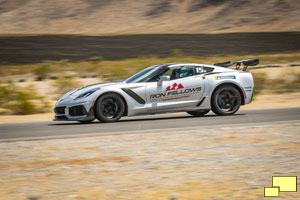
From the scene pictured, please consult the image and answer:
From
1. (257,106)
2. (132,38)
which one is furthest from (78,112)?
(132,38)

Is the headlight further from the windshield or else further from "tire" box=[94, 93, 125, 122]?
the windshield

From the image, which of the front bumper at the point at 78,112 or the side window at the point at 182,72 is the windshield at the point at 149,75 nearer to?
the side window at the point at 182,72

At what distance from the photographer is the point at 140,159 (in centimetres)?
670

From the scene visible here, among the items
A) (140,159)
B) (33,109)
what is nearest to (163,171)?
(140,159)

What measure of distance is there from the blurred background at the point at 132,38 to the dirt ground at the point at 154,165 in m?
7.99

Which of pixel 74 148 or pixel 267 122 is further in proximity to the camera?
pixel 267 122

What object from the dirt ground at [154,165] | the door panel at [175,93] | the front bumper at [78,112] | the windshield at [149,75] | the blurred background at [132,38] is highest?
the blurred background at [132,38]

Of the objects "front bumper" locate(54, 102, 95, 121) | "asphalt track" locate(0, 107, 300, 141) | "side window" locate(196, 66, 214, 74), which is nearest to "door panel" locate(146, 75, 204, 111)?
→ "side window" locate(196, 66, 214, 74)

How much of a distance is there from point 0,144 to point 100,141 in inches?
68.0

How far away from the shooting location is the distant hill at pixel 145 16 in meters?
82.6

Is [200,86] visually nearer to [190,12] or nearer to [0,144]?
[0,144]

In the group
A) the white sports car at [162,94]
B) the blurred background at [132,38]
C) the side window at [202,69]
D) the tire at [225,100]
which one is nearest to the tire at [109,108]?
the white sports car at [162,94]

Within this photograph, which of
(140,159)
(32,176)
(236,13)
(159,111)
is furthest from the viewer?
(236,13)

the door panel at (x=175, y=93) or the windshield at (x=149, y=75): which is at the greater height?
the windshield at (x=149, y=75)
